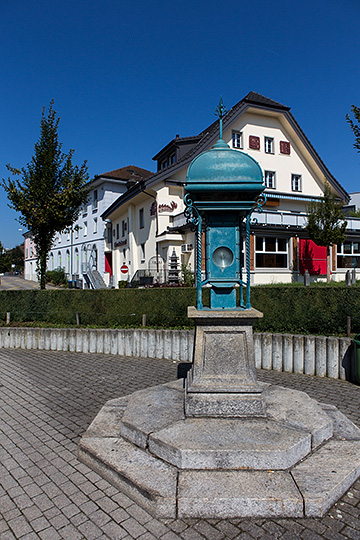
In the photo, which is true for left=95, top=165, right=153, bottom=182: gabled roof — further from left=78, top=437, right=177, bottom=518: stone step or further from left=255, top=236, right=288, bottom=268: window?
left=78, top=437, right=177, bottom=518: stone step

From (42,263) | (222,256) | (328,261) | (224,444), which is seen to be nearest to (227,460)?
(224,444)

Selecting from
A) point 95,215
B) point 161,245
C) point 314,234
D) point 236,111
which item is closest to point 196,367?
point 314,234

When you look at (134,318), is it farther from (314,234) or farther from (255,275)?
(314,234)

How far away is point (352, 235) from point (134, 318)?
18.8 metres

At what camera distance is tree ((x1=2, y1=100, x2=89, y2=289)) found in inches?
613

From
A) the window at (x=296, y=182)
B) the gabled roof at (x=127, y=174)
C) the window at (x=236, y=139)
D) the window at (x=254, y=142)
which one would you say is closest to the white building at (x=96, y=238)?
the gabled roof at (x=127, y=174)

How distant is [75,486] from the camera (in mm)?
3877

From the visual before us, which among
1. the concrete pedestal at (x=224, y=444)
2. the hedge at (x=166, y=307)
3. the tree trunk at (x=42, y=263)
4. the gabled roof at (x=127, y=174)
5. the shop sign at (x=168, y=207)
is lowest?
the concrete pedestal at (x=224, y=444)

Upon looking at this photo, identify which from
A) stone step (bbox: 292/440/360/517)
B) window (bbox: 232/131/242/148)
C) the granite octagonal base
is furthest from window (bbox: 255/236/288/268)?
stone step (bbox: 292/440/360/517)

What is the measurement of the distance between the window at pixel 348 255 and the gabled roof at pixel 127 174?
20.3 m

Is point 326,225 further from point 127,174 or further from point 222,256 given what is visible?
point 127,174

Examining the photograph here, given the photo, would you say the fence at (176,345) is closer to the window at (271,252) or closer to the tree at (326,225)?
the window at (271,252)

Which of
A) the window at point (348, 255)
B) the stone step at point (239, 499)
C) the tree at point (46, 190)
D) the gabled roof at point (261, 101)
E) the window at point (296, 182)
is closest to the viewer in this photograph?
the stone step at point (239, 499)

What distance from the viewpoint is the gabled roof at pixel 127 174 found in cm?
3526
